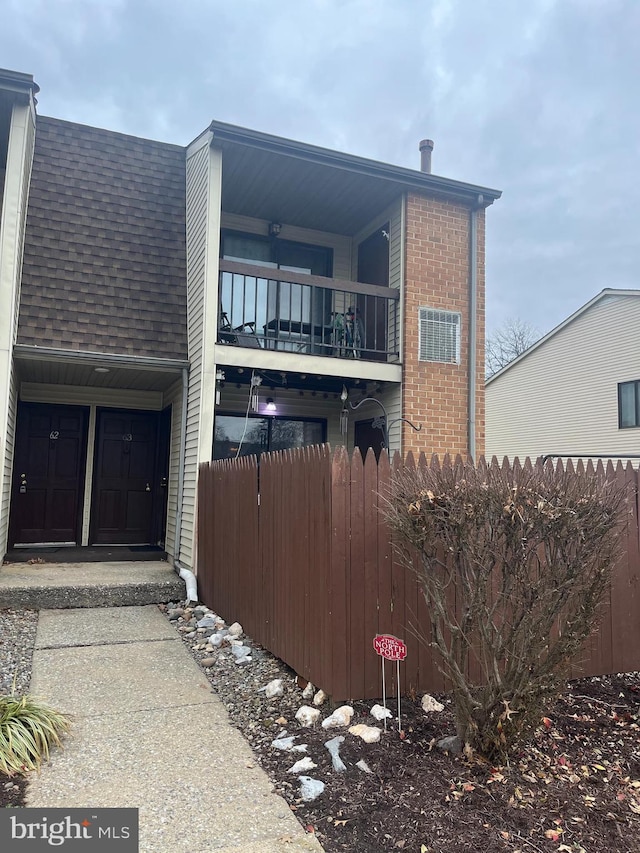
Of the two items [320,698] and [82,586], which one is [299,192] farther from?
[320,698]

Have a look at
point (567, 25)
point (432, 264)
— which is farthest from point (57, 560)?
point (567, 25)

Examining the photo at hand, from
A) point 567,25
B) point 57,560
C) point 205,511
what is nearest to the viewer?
point 205,511

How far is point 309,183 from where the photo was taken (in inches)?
310

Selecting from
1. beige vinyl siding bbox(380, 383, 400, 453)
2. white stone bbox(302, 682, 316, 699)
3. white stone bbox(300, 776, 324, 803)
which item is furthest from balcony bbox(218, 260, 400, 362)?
white stone bbox(300, 776, 324, 803)

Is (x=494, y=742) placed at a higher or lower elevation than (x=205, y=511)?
lower

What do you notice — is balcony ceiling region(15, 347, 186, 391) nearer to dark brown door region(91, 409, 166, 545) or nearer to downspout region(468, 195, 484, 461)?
dark brown door region(91, 409, 166, 545)

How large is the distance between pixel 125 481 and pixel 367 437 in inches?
151

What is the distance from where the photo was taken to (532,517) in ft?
9.14

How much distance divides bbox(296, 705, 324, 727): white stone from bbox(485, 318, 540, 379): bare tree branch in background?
109ft

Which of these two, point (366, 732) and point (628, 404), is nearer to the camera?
point (366, 732)

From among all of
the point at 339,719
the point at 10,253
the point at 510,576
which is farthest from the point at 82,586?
the point at 510,576

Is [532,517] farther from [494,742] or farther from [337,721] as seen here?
[337,721]

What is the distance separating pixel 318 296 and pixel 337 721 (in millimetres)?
6822

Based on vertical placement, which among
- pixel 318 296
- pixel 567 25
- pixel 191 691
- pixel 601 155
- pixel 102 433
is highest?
pixel 601 155
